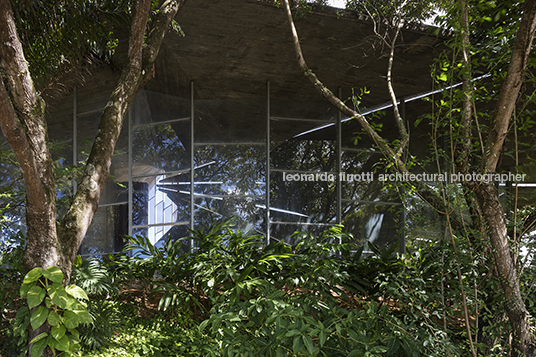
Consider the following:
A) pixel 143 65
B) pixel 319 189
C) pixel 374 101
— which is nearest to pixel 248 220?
pixel 319 189

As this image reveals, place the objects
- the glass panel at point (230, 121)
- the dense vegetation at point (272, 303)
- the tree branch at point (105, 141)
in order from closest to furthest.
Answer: the dense vegetation at point (272, 303) < the tree branch at point (105, 141) < the glass panel at point (230, 121)

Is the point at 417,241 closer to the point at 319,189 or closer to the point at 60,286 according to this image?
the point at 60,286

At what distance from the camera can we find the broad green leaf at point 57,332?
251cm

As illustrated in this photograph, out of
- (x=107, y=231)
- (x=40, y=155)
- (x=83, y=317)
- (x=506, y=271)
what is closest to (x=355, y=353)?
(x=506, y=271)

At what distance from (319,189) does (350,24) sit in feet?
10.8

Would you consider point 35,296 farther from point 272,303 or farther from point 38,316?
point 272,303

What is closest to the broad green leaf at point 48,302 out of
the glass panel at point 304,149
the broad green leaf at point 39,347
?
the broad green leaf at point 39,347

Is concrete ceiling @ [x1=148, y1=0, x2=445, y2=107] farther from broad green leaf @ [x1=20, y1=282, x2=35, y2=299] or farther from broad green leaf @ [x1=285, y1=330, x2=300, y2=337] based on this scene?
broad green leaf @ [x1=285, y1=330, x2=300, y2=337]

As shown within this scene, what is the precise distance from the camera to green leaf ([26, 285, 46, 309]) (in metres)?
2.50

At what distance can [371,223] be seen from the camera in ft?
26.4

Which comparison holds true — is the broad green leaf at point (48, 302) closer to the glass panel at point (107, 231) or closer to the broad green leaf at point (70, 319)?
the broad green leaf at point (70, 319)

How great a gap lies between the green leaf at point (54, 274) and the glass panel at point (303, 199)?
5030 millimetres

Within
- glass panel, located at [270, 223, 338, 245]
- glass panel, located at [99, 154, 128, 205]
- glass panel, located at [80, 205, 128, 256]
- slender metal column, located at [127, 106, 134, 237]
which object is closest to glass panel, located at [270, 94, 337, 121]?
glass panel, located at [270, 223, 338, 245]

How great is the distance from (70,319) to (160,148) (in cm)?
500
